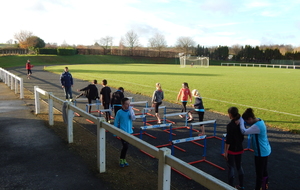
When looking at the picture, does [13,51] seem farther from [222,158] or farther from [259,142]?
[259,142]

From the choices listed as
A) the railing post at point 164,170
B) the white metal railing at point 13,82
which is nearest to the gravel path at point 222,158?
the railing post at point 164,170

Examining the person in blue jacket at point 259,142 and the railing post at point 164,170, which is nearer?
the railing post at point 164,170

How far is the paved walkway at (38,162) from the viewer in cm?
499

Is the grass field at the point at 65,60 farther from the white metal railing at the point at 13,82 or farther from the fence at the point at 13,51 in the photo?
the white metal railing at the point at 13,82

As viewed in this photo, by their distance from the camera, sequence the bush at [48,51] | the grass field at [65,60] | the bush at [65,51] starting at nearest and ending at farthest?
the grass field at [65,60], the bush at [48,51], the bush at [65,51]

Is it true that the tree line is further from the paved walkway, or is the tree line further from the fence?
the paved walkway

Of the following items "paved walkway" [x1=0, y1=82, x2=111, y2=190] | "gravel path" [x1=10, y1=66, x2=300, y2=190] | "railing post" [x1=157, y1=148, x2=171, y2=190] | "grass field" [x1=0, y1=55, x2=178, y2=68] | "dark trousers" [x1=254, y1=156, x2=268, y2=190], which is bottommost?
"gravel path" [x1=10, y1=66, x2=300, y2=190]

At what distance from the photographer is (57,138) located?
25.3 feet

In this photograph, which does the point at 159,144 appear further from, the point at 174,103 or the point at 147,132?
the point at 174,103

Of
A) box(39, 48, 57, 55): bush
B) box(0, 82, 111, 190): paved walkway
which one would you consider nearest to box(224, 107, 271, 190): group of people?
box(0, 82, 111, 190): paved walkway

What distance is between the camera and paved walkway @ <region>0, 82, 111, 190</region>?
4988 millimetres

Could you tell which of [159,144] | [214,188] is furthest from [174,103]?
[214,188]

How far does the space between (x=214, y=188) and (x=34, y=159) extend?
472 cm

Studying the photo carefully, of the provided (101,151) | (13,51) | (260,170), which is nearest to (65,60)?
(13,51)
